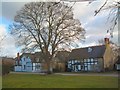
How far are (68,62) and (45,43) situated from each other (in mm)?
27857

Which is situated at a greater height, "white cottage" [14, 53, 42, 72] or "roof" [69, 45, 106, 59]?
"roof" [69, 45, 106, 59]

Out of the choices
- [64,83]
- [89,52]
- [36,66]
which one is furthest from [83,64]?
[64,83]

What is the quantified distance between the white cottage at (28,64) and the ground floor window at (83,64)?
1554 cm

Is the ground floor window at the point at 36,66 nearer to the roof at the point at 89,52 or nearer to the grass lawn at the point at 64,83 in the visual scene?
the roof at the point at 89,52

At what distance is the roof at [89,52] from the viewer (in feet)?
226

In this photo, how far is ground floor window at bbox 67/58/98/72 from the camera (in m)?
69.4

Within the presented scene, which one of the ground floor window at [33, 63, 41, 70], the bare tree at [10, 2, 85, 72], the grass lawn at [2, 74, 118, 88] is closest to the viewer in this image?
the grass lawn at [2, 74, 118, 88]

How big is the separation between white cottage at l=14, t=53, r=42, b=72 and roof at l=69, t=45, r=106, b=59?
16.8 metres

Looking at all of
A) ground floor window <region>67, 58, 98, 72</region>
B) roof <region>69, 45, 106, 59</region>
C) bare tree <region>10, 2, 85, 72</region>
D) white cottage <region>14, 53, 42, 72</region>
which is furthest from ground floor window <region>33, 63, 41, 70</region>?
bare tree <region>10, 2, 85, 72</region>

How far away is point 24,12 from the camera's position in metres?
49.5

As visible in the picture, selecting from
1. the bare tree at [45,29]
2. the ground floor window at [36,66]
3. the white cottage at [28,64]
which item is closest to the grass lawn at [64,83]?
the bare tree at [45,29]

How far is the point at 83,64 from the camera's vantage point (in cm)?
7262

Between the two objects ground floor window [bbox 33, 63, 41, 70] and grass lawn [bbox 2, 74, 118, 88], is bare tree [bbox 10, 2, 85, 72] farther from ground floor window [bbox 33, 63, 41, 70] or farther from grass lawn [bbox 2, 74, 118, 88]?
ground floor window [bbox 33, 63, 41, 70]

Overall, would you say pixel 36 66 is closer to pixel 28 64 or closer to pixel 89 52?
pixel 28 64
